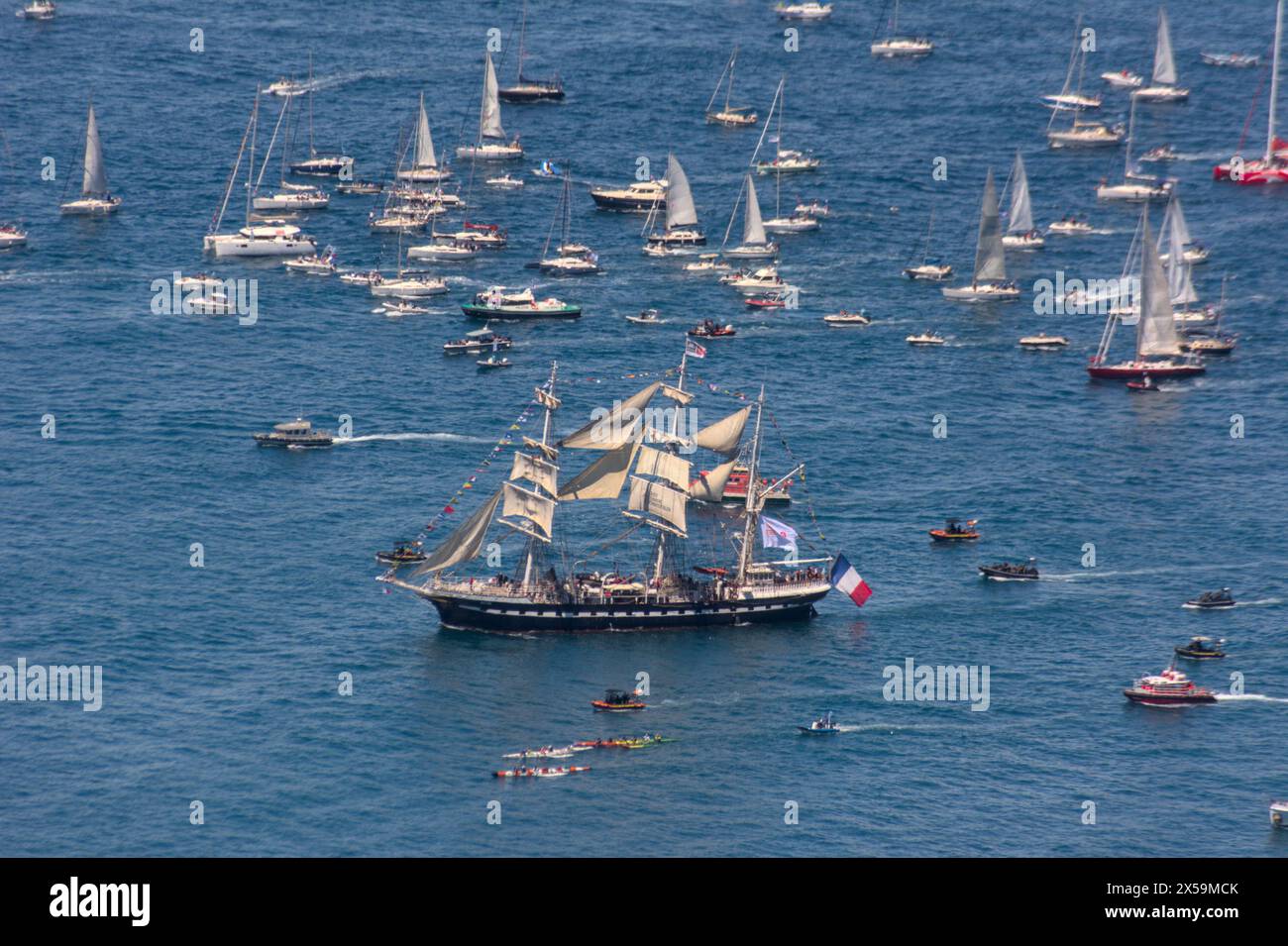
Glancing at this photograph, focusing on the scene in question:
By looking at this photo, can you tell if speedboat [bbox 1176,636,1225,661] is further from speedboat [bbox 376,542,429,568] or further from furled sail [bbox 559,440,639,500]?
speedboat [bbox 376,542,429,568]

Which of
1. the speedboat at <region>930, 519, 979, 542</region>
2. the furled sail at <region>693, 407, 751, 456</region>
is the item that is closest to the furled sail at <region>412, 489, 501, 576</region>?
the furled sail at <region>693, 407, 751, 456</region>

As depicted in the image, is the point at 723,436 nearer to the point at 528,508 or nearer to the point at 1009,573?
the point at 528,508

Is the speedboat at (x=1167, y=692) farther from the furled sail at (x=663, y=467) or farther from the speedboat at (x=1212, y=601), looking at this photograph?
the furled sail at (x=663, y=467)

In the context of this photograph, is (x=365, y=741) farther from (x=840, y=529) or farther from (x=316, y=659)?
(x=840, y=529)

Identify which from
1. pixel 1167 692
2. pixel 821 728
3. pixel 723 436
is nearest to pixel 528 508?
pixel 723 436

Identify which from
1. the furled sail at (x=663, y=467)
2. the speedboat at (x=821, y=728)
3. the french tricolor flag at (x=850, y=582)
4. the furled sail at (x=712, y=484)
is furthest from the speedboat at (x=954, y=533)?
the speedboat at (x=821, y=728)
